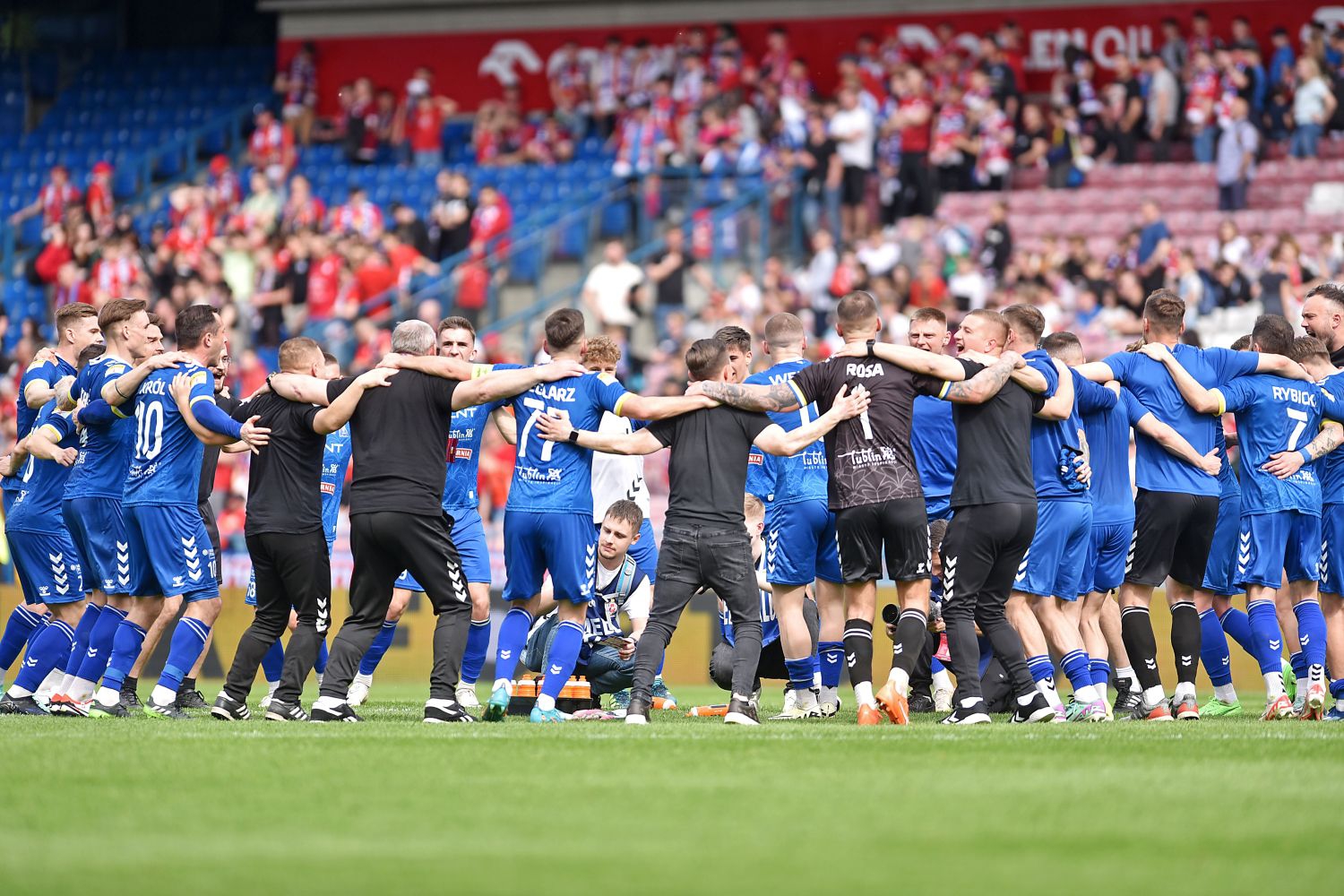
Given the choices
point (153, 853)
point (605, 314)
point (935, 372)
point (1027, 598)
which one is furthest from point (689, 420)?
point (605, 314)

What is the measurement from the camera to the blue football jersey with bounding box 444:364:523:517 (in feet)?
40.7

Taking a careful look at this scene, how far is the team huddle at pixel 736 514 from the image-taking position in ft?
34.2

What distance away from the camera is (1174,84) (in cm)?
2450

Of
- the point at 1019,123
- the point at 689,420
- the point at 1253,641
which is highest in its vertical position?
the point at 1019,123

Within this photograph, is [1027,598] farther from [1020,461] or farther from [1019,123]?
[1019,123]

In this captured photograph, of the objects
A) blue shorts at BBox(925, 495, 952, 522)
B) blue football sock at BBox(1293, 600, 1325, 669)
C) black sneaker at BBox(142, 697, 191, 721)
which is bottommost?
black sneaker at BBox(142, 697, 191, 721)

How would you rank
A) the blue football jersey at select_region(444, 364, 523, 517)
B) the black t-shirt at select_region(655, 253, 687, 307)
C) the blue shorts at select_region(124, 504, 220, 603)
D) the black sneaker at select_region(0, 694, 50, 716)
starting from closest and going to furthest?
1. the blue shorts at select_region(124, 504, 220, 603)
2. the black sneaker at select_region(0, 694, 50, 716)
3. the blue football jersey at select_region(444, 364, 523, 517)
4. the black t-shirt at select_region(655, 253, 687, 307)

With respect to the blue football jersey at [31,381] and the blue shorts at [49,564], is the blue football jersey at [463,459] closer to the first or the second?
the blue shorts at [49,564]

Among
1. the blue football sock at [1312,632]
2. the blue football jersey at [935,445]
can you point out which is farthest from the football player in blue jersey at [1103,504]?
the blue football sock at [1312,632]

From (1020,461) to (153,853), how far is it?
20.2 ft

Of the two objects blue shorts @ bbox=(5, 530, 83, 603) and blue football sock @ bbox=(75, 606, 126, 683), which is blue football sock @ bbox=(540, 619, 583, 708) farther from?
blue shorts @ bbox=(5, 530, 83, 603)

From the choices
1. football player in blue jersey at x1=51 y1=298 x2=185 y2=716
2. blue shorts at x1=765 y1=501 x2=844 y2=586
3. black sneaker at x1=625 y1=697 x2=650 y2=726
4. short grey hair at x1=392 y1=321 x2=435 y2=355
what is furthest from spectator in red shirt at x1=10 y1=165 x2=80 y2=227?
black sneaker at x1=625 y1=697 x2=650 y2=726

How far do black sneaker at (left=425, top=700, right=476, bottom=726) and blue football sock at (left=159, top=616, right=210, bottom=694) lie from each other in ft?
5.55

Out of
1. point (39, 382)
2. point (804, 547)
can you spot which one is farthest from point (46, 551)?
point (804, 547)
